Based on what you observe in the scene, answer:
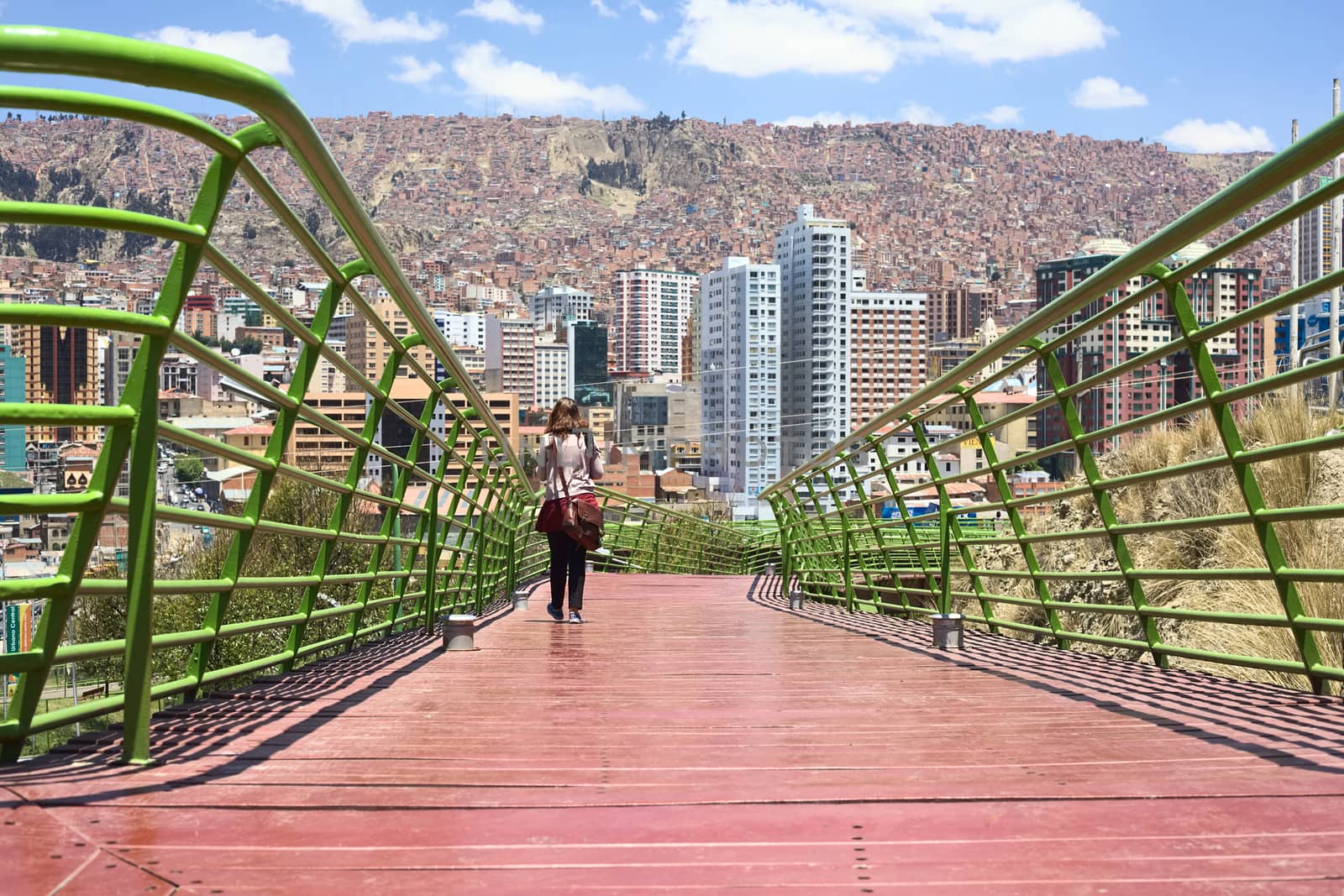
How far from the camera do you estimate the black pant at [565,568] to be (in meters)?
7.95

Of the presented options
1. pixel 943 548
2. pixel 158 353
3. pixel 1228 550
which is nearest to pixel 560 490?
pixel 943 548

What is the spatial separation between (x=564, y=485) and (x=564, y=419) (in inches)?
14.5

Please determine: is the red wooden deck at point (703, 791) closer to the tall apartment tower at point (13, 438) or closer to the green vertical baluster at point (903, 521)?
the green vertical baluster at point (903, 521)

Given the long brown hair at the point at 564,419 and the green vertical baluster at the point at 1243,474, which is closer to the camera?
the green vertical baluster at the point at 1243,474

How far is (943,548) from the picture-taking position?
248 inches

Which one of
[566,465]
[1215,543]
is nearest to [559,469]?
[566,465]

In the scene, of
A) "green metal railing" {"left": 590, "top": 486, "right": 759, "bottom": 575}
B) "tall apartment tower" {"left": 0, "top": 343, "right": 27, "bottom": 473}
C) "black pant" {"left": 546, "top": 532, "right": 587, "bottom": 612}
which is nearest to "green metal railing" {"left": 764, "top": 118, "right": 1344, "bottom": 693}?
"black pant" {"left": 546, "top": 532, "right": 587, "bottom": 612}

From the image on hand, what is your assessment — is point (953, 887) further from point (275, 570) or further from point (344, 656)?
point (275, 570)

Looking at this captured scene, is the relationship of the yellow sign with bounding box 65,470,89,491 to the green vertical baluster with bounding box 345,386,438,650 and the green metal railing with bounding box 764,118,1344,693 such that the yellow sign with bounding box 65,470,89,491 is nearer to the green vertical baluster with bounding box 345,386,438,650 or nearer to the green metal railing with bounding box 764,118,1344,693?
the green vertical baluster with bounding box 345,386,438,650

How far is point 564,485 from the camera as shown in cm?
788

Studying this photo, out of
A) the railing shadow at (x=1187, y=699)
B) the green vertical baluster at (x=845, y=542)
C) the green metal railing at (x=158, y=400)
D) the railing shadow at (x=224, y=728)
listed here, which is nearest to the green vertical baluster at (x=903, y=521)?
the railing shadow at (x=1187, y=699)

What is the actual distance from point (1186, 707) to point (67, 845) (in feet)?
9.26

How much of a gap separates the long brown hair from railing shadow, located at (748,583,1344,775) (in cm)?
234

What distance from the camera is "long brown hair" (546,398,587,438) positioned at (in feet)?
25.5
